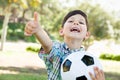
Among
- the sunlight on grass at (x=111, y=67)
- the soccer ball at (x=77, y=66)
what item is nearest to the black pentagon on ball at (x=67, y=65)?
the soccer ball at (x=77, y=66)

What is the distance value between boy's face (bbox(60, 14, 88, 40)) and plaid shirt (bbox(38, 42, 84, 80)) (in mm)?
128

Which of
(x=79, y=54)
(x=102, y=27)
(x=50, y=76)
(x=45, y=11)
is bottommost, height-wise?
(x=50, y=76)

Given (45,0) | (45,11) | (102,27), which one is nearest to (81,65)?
(102,27)

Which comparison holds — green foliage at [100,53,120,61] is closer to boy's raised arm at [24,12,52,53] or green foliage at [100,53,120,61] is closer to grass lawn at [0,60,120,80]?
grass lawn at [0,60,120,80]

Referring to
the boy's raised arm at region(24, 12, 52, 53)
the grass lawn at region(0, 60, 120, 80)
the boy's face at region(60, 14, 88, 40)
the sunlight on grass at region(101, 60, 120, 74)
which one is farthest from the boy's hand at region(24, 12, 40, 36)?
the sunlight on grass at region(101, 60, 120, 74)

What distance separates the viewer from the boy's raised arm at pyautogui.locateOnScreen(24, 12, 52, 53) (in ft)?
8.62

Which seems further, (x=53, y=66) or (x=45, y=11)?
(x=45, y=11)

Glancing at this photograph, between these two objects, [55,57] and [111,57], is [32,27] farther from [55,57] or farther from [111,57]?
[111,57]

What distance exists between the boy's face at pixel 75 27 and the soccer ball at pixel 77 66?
0.53ft

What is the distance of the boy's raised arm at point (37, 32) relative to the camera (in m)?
2.63

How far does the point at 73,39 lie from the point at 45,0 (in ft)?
108

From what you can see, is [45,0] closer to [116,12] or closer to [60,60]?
[116,12]

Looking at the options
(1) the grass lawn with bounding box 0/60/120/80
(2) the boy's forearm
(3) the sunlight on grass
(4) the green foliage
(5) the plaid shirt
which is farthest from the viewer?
(4) the green foliage

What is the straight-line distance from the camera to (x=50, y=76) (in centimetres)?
302
